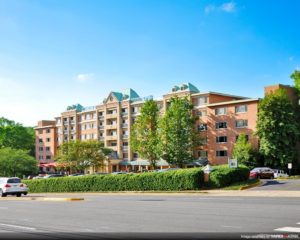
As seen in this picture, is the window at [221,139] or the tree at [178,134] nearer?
the tree at [178,134]

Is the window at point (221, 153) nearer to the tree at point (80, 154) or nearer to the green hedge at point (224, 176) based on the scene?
the tree at point (80, 154)

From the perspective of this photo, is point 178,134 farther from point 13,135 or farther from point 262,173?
point 13,135

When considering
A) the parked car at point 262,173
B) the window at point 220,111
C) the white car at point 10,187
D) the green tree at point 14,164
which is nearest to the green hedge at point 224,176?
the parked car at point 262,173

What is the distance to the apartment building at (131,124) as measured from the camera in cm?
7562

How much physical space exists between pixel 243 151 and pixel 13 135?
70138 millimetres

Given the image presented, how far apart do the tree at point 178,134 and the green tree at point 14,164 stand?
2309 cm

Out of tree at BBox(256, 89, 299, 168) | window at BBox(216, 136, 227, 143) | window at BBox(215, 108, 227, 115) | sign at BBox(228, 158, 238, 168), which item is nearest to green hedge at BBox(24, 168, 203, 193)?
sign at BBox(228, 158, 238, 168)

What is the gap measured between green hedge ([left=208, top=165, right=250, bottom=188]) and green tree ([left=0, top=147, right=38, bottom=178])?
153 feet

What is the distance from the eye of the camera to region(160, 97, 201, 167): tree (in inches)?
2840

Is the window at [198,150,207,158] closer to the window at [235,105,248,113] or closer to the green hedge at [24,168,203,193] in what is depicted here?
the window at [235,105,248,113]

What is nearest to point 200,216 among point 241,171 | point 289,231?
point 289,231

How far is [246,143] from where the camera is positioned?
70750 mm

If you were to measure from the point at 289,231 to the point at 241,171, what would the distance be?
27680mm

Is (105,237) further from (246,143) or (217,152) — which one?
(217,152)
